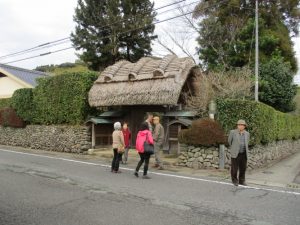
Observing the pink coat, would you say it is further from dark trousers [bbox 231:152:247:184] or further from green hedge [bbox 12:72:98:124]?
green hedge [bbox 12:72:98:124]

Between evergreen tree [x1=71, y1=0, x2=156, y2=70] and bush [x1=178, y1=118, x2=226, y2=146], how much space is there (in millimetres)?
16136

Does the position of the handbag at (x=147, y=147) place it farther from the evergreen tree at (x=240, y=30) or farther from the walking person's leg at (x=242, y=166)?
the evergreen tree at (x=240, y=30)

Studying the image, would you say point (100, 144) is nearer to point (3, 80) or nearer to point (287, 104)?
point (287, 104)

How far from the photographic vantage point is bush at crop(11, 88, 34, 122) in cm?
2120

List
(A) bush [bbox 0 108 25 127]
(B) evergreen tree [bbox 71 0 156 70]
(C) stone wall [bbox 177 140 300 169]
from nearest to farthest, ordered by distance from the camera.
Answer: (C) stone wall [bbox 177 140 300 169] → (A) bush [bbox 0 108 25 127] → (B) evergreen tree [bbox 71 0 156 70]

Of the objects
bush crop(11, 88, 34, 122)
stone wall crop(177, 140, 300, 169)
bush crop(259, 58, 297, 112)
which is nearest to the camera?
stone wall crop(177, 140, 300, 169)

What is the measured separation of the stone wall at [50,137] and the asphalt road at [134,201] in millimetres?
7311

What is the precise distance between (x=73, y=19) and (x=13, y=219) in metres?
25.3

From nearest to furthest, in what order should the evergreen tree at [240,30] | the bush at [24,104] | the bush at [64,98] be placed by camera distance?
1. the bush at [64,98]
2. the bush at [24,104]
3. the evergreen tree at [240,30]

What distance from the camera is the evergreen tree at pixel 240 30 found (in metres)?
23.4

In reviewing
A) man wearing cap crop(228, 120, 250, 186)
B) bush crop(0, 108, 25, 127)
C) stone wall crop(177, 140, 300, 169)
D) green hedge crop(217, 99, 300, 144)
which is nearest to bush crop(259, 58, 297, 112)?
stone wall crop(177, 140, 300, 169)

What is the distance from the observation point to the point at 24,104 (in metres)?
21.4

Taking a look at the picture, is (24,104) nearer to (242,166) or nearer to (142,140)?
(142,140)

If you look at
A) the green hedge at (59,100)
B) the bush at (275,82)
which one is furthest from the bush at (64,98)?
the bush at (275,82)
